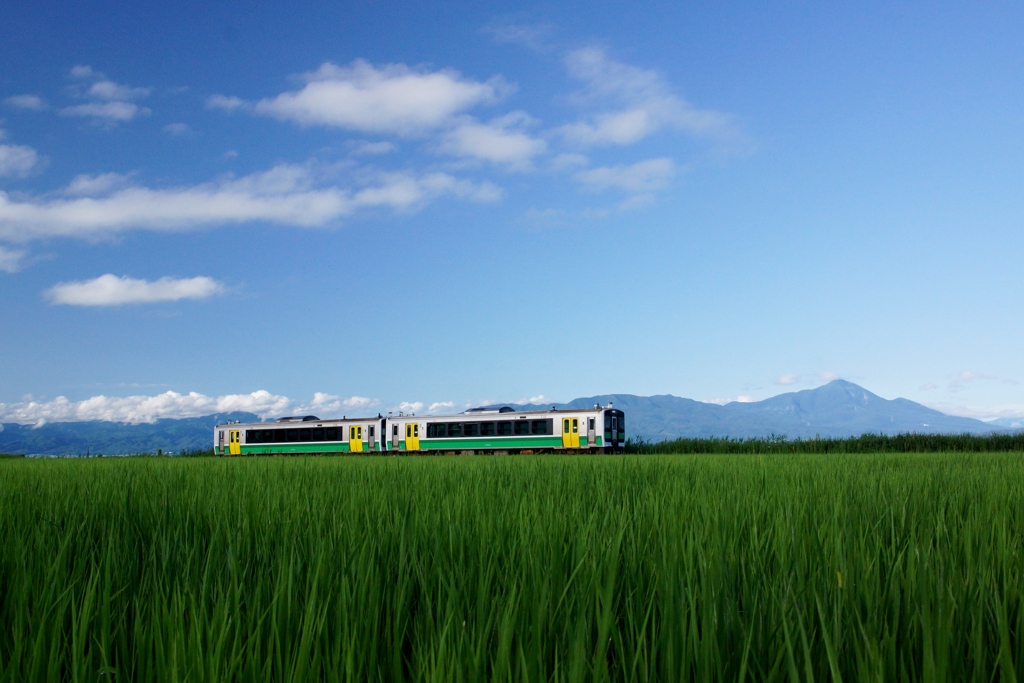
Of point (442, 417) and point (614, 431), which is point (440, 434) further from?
point (614, 431)

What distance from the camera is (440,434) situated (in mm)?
27422

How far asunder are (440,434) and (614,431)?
7.70m

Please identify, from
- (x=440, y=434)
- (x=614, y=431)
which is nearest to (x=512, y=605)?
(x=614, y=431)

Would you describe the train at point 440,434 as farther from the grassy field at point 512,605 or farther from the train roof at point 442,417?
the grassy field at point 512,605

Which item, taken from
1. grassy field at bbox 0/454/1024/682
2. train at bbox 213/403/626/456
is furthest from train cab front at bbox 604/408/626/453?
grassy field at bbox 0/454/1024/682

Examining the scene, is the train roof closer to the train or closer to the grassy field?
the train

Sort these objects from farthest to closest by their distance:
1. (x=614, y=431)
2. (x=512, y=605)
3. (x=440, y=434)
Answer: (x=440, y=434)
(x=614, y=431)
(x=512, y=605)

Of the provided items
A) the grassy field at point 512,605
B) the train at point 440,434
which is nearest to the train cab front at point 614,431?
the train at point 440,434

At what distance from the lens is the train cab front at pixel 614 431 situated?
25484mm

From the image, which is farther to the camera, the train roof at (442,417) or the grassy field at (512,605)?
the train roof at (442,417)

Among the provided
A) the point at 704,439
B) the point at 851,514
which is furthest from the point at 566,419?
the point at 851,514

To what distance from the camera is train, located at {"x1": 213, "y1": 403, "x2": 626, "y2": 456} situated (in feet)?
82.0

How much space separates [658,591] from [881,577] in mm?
849

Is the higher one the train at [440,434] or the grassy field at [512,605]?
the grassy field at [512,605]
